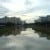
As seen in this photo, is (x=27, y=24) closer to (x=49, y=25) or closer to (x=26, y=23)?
(x=26, y=23)

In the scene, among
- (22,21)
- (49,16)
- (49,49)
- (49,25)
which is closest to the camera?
(49,49)

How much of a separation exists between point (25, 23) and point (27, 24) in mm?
1964

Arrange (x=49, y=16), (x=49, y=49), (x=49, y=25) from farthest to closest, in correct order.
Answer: (x=49, y=16) < (x=49, y=25) < (x=49, y=49)

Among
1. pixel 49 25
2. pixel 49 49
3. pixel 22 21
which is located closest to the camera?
pixel 49 49

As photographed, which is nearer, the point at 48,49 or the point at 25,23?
the point at 48,49

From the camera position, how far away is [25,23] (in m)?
111

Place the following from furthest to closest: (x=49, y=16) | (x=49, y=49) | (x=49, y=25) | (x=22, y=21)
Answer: (x=22, y=21) < (x=49, y=16) < (x=49, y=25) < (x=49, y=49)

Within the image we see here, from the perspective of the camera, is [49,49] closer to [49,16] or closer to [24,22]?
[49,16]

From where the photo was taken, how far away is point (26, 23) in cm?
11256

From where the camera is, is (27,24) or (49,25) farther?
(27,24)

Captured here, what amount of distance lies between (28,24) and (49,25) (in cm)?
5308

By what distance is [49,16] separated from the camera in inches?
3019

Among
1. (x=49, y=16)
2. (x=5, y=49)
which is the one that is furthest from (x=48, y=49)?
(x=49, y=16)

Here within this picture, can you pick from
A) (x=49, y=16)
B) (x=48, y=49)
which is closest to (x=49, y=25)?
(x=49, y=16)
